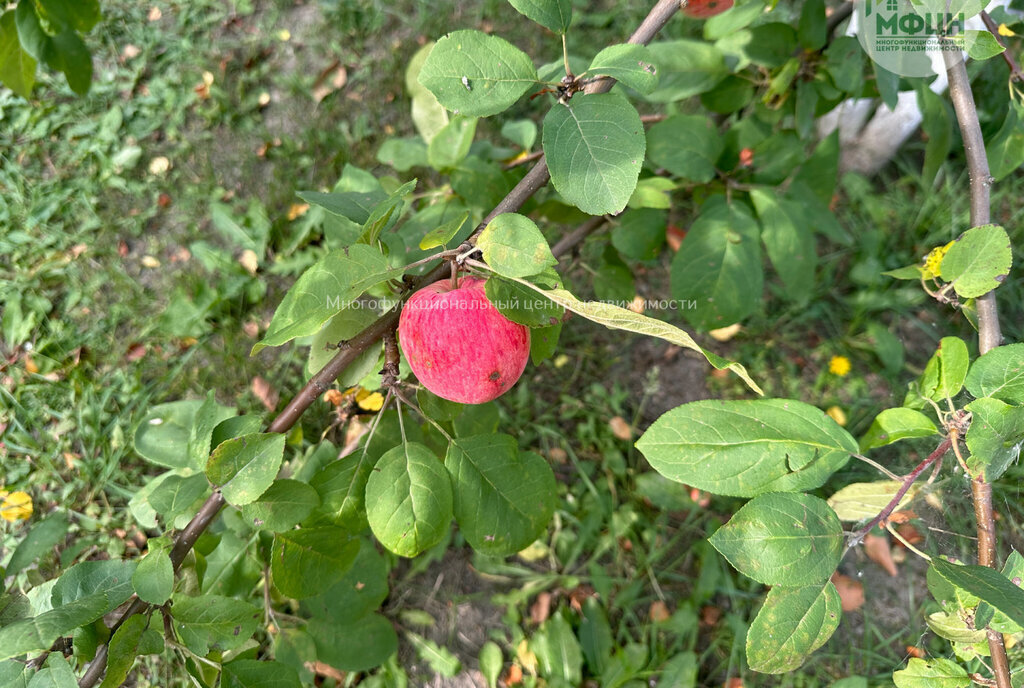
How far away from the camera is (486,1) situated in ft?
9.90

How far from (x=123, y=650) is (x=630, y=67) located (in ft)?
4.24

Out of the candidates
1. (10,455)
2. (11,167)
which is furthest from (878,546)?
(11,167)

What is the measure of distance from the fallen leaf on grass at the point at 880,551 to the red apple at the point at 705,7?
5.86 feet

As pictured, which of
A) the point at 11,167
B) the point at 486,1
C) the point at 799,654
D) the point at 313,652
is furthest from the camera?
the point at 486,1

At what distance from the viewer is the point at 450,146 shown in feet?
5.39

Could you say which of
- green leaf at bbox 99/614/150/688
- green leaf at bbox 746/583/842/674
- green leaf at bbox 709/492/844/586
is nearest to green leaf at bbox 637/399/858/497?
green leaf at bbox 709/492/844/586

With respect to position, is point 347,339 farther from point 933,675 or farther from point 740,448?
point 933,675

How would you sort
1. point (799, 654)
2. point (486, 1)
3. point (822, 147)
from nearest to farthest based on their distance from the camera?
point (799, 654)
point (822, 147)
point (486, 1)

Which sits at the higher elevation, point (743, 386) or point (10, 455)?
point (10, 455)

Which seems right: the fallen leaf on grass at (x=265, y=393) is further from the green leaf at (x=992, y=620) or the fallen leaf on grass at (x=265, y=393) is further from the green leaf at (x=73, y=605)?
the green leaf at (x=992, y=620)

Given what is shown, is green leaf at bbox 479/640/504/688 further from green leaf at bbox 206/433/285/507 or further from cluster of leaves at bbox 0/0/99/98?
cluster of leaves at bbox 0/0/99/98

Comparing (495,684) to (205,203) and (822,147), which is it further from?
(205,203)

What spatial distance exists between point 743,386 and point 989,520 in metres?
1.41

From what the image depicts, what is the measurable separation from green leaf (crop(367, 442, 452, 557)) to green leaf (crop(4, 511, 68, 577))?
793 mm
